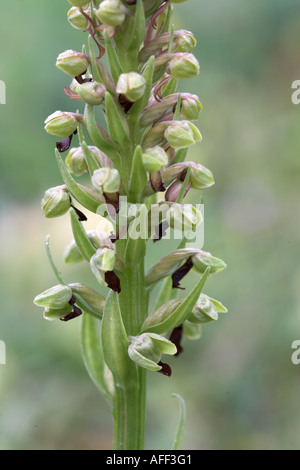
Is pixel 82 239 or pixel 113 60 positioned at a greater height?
pixel 113 60

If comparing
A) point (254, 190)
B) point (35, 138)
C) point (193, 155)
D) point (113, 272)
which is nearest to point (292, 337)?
point (254, 190)

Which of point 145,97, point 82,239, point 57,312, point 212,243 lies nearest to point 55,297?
point 57,312

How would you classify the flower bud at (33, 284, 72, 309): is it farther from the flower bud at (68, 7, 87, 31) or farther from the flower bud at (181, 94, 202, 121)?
the flower bud at (68, 7, 87, 31)

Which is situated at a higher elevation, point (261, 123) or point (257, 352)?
point (261, 123)

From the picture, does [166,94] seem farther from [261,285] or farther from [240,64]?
[240,64]

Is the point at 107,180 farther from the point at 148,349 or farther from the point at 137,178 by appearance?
the point at 148,349
